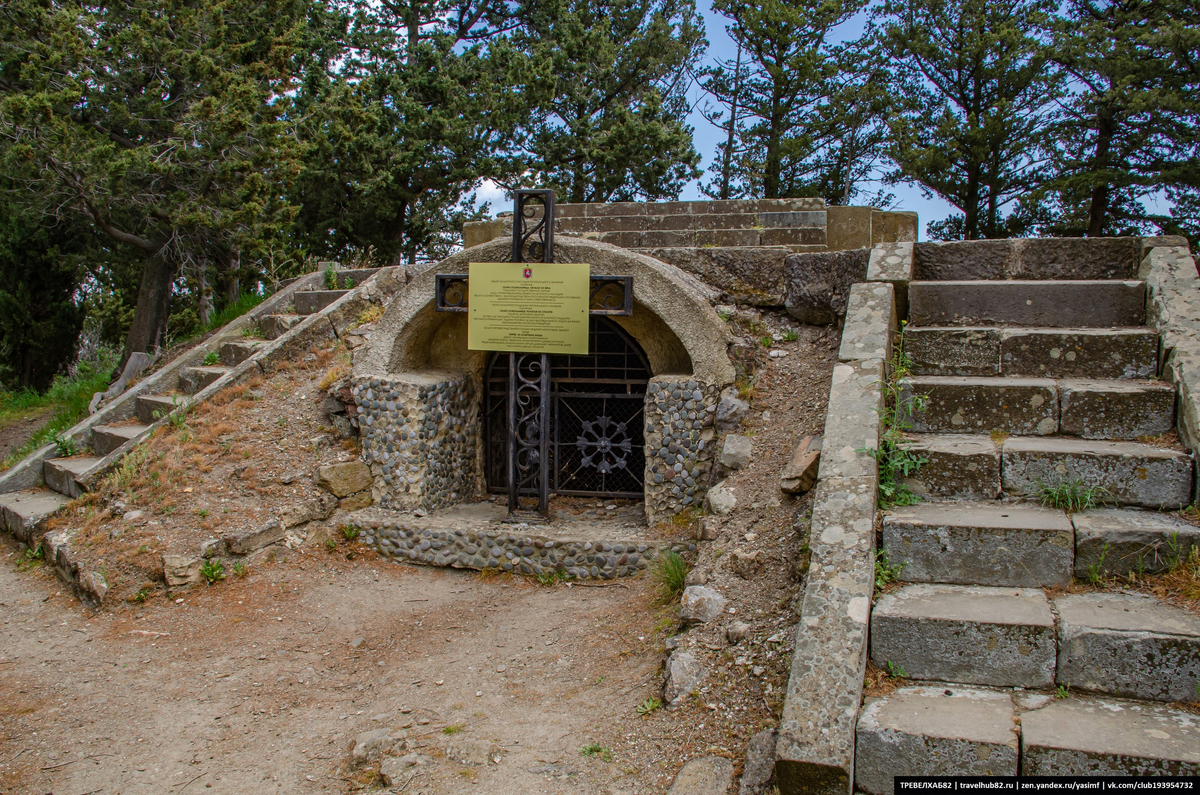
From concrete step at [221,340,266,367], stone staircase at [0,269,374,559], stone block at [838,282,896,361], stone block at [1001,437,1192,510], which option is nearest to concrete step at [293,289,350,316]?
stone staircase at [0,269,374,559]

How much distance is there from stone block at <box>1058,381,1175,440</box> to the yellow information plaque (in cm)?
297

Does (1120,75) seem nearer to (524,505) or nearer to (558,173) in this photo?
(558,173)

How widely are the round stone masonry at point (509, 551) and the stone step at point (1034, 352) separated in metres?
1.87

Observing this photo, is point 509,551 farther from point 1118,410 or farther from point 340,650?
point 1118,410

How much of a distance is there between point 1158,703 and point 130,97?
13.4 m

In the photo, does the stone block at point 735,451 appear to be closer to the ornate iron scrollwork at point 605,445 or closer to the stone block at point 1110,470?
the ornate iron scrollwork at point 605,445

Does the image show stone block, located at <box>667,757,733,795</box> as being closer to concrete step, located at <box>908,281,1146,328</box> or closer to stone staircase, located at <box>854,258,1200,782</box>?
stone staircase, located at <box>854,258,1200,782</box>

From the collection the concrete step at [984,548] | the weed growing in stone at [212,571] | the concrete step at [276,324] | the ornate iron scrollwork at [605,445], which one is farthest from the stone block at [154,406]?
the concrete step at [984,548]

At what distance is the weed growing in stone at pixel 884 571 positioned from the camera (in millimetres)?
3154

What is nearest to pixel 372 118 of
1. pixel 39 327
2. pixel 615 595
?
pixel 39 327

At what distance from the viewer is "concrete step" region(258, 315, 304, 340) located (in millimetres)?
7496

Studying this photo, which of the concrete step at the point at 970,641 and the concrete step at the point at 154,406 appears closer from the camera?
the concrete step at the point at 970,641

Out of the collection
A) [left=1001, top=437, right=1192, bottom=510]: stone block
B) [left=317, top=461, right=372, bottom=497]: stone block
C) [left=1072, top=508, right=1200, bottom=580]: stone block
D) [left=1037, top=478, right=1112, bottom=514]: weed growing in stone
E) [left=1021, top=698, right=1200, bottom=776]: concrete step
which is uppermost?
[left=1001, top=437, right=1192, bottom=510]: stone block

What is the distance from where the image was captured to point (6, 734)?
369 centimetres
